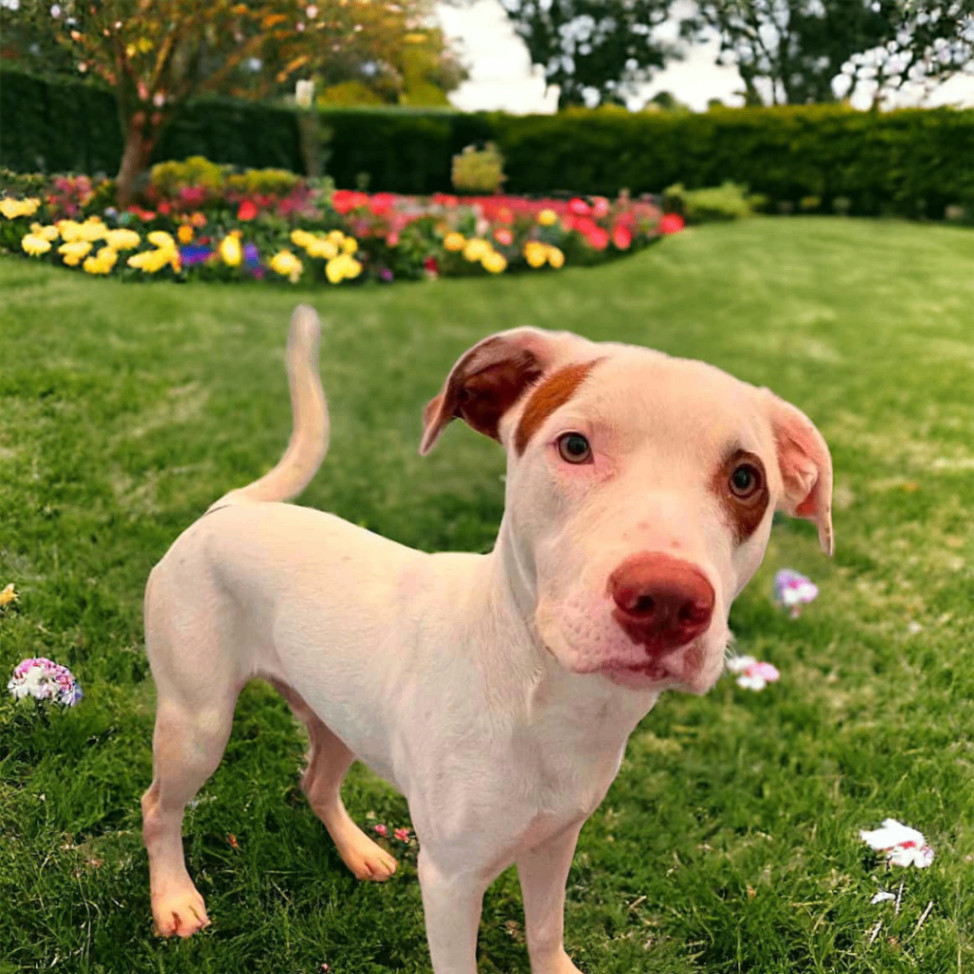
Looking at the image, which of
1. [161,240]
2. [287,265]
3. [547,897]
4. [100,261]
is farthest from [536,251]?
[547,897]

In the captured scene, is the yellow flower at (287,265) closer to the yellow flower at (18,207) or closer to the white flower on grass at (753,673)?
the yellow flower at (18,207)

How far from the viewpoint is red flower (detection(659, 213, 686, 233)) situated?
6.96ft

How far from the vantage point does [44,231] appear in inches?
56.8

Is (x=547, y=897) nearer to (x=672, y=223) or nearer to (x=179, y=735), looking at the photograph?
(x=179, y=735)

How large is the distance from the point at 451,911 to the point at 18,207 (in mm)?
1279

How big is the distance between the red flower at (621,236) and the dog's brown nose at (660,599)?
1566mm

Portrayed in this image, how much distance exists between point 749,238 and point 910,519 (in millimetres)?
802

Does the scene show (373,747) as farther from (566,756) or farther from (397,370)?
(397,370)

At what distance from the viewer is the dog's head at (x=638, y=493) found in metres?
0.80

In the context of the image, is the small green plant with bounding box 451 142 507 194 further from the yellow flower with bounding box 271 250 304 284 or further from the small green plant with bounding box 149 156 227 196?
the small green plant with bounding box 149 156 227 196

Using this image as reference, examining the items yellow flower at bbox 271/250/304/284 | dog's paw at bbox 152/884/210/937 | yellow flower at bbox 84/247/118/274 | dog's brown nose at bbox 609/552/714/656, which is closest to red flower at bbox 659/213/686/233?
yellow flower at bbox 271/250/304/284

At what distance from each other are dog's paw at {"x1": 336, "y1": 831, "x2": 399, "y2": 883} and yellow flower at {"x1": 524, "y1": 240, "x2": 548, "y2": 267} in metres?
1.47

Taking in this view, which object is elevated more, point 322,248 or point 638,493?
point 322,248

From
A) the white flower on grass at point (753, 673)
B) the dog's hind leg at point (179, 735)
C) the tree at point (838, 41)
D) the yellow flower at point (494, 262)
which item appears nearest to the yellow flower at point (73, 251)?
the dog's hind leg at point (179, 735)
